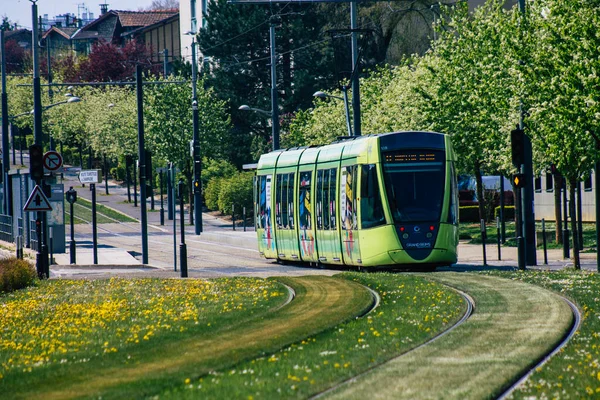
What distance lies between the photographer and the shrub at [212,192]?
76125 millimetres

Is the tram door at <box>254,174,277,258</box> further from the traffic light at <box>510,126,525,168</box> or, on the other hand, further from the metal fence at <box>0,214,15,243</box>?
the metal fence at <box>0,214,15,243</box>

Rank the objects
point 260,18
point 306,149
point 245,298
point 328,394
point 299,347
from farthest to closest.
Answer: point 260,18 → point 306,149 → point 245,298 → point 299,347 → point 328,394

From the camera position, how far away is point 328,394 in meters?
9.96

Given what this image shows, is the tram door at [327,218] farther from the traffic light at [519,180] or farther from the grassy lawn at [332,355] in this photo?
the grassy lawn at [332,355]

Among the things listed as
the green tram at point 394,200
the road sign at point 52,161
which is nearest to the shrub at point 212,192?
the road sign at point 52,161

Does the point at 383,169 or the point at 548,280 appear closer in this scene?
the point at 548,280

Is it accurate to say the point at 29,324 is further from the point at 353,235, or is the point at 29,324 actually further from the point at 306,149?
the point at 306,149

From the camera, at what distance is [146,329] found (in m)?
15.6

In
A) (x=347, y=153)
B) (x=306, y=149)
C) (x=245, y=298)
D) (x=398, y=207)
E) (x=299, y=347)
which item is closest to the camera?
(x=299, y=347)

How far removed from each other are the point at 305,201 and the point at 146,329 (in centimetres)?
1705

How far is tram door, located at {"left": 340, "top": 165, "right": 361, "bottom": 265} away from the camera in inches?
1113

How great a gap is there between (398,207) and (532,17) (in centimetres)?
988

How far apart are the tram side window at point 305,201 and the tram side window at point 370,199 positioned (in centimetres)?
438

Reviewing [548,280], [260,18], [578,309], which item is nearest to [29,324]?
[578,309]
